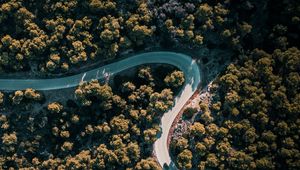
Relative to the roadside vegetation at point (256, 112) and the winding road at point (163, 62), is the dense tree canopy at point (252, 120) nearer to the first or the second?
the roadside vegetation at point (256, 112)

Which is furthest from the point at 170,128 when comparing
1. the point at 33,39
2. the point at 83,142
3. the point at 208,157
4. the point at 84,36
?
the point at 33,39

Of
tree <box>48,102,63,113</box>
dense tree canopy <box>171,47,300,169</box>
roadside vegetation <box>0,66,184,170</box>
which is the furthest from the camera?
tree <box>48,102,63,113</box>

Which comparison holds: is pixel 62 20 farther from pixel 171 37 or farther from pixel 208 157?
pixel 208 157

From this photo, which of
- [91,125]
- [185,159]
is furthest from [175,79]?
[91,125]

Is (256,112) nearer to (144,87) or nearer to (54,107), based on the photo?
(144,87)

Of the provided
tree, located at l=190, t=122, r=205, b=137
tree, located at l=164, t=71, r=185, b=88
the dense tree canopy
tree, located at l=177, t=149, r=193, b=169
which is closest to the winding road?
tree, located at l=164, t=71, r=185, b=88

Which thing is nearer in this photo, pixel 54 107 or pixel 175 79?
pixel 175 79

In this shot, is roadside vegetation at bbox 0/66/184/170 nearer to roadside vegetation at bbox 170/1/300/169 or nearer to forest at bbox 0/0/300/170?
forest at bbox 0/0/300/170

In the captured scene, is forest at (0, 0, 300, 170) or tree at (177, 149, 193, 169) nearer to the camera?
forest at (0, 0, 300, 170)
